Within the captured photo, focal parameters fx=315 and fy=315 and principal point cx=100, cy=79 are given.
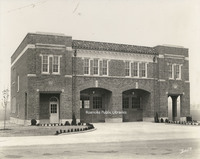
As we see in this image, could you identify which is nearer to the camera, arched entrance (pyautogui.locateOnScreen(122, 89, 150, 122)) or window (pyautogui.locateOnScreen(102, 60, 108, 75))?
window (pyautogui.locateOnScreen(102, 60, 108, 75))

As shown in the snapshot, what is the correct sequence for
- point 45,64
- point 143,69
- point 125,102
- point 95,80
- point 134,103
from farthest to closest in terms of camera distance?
point 134,103 → point 125,102 → point 143,69 → point 95,80 → point 45,64

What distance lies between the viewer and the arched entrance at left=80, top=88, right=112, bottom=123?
34.6 metres

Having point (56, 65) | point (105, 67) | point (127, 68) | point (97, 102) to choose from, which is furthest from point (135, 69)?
point (56, 65)

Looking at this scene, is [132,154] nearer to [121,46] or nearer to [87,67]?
[87,67]

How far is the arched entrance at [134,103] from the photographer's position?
36.8 m

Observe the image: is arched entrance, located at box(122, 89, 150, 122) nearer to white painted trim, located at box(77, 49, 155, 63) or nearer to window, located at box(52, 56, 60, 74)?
white painted trim, located at box(77, 49, 155, 63)

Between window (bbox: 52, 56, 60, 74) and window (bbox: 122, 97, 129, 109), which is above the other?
window (bbox: 52, 56, 60, 74)

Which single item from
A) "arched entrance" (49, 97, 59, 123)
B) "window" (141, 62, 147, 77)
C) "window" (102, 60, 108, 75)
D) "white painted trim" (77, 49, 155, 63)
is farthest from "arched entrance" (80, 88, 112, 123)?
"window" (141, 62, 147, 77)

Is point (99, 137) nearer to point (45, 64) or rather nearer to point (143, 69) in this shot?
point (45, 64)

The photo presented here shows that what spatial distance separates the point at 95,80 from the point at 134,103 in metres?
6.63

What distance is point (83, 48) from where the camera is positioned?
33.1m

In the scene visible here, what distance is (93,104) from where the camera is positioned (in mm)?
35188

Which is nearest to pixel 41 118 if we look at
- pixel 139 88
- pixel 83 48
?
pixel 83 48

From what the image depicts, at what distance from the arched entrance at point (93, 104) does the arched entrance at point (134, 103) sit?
247 centimetres
